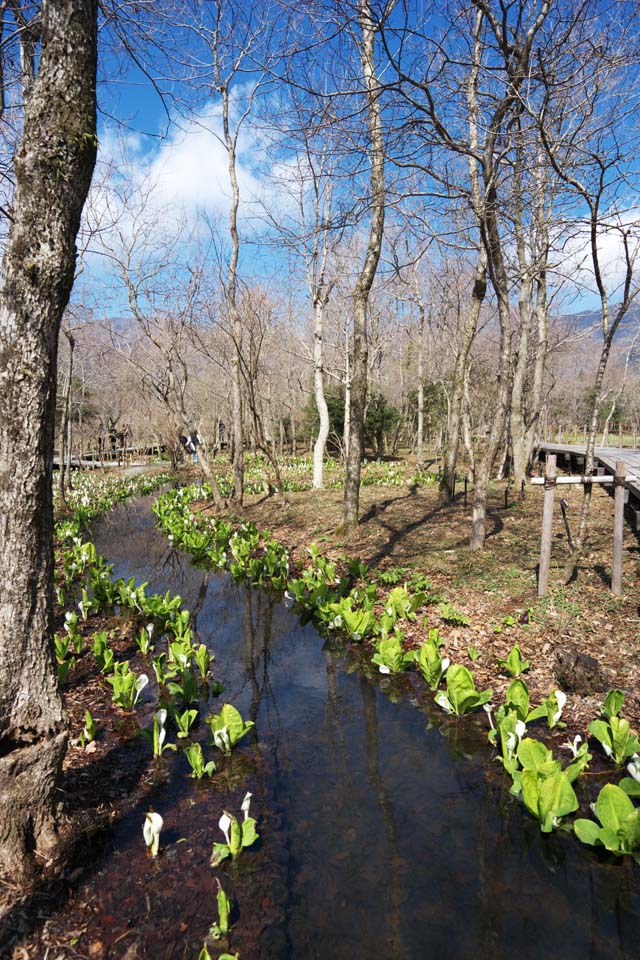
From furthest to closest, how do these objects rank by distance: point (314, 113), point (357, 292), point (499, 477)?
point (499, 477)
point (357, 292)
point (314, 113)

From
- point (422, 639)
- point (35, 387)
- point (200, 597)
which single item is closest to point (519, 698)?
point (422, 639)

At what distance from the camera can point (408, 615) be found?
5.61 metres

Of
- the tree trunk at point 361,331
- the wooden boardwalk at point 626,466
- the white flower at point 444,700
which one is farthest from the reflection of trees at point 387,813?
the tree trunk at point 361,331

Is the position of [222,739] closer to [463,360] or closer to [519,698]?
[519,698]

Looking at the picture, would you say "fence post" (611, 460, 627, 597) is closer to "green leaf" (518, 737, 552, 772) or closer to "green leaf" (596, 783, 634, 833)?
"green leaf" (518, 737, 552, 772)

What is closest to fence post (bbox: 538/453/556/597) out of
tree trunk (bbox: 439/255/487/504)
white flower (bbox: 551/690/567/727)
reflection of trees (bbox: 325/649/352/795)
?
white flower (bbox: 551/690/567/727)

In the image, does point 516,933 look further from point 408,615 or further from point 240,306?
point 240,306

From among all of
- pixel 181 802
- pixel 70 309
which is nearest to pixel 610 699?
pixel 181 802

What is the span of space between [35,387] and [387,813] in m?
3.15

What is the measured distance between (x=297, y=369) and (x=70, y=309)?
22740mm

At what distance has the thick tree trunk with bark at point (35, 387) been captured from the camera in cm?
231

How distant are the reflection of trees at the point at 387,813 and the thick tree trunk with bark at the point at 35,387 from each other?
1767 millimetres

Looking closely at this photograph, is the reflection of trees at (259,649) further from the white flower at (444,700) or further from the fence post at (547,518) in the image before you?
the fence post at (547,518)

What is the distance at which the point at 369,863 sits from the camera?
2.81 meters
